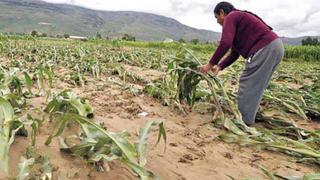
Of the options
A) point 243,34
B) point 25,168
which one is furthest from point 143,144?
point 243,34

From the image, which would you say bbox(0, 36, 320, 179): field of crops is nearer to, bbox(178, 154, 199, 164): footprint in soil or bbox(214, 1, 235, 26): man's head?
bbox(178, 154, 199, 164): footprint in soil

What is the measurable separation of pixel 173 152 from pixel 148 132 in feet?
2.06

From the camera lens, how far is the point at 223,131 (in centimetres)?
390

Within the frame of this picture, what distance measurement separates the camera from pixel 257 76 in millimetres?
4316

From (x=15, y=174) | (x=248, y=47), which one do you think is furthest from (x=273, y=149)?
(x=15, y=174)

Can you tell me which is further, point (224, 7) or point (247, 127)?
point (224, 7)

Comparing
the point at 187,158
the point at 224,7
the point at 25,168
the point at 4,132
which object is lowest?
the point at 187,158

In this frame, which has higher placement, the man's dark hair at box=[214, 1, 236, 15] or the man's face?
the man's dark hair at box=[214, 1, 236, 15]

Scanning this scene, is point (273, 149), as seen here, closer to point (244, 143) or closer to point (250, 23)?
point (244, 143)

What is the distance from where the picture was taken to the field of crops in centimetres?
223

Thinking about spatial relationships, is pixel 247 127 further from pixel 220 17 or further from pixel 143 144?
pixel 143 144

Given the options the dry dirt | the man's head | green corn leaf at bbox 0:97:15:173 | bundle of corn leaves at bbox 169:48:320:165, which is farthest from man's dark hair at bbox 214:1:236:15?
green corn leaf at bbox 0:97:15:173

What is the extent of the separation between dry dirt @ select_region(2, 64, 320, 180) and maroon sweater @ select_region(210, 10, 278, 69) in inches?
30.7

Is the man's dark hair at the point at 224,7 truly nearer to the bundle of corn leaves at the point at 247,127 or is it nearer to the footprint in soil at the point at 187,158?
the bundle of corn leaves at the point at 247,127
